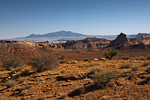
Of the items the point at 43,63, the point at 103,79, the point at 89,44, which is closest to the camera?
the point at 103,79

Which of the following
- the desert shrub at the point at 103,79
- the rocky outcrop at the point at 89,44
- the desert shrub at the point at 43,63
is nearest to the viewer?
the desert shrub at the point at 103,79

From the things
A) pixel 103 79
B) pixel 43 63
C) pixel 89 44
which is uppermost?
pixel 89 44

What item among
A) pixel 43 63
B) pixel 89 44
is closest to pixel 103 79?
pixel 43 63

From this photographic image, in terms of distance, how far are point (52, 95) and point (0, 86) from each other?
4.61 m

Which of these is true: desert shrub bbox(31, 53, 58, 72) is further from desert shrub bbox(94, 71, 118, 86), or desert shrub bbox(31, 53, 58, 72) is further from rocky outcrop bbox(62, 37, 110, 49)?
rocky outcrop bbox(62, 37, 110, 49)

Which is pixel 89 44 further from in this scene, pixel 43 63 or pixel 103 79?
pixel 103 79

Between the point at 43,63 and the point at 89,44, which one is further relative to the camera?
the point at 89,44

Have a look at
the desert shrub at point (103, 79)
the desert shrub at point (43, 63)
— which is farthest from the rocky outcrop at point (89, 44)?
the desert shrub at point (103, 79)

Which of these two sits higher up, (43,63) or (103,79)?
(43,63)

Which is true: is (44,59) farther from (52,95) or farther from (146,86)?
(146,86)

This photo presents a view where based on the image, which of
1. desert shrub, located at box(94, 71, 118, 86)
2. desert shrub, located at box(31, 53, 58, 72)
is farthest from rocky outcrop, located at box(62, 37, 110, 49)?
desert shrub, located at box(94, 71, 118, 86)

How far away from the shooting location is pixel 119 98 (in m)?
4.51

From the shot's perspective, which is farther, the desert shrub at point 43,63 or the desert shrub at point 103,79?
the desert shrub at point 43,63

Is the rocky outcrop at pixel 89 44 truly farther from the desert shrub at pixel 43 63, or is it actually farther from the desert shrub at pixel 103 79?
the desert shrub at pixel 103 79
